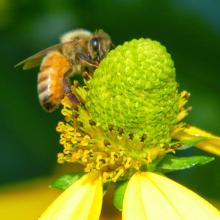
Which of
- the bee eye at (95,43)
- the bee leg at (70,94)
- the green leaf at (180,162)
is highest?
the bee eye at (95,43)

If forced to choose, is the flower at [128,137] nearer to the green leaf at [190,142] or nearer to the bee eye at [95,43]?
the green leaf at [190,142]

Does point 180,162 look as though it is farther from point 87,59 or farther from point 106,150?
point 87,59

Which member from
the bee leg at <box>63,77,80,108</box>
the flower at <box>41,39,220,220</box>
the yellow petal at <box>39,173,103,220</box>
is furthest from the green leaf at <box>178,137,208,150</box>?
the bee leg at <box>63,77,80,108</box>

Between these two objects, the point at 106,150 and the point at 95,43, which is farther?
the point at 95,43

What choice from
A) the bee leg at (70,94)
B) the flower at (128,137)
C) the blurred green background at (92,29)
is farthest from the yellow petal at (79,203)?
the blurred green background at (92,29)

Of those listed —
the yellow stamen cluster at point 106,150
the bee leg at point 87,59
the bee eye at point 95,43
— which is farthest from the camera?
the bee eye at point 95,43

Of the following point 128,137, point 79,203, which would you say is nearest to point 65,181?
point 79,203

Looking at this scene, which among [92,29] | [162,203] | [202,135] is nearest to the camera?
[162,203]
